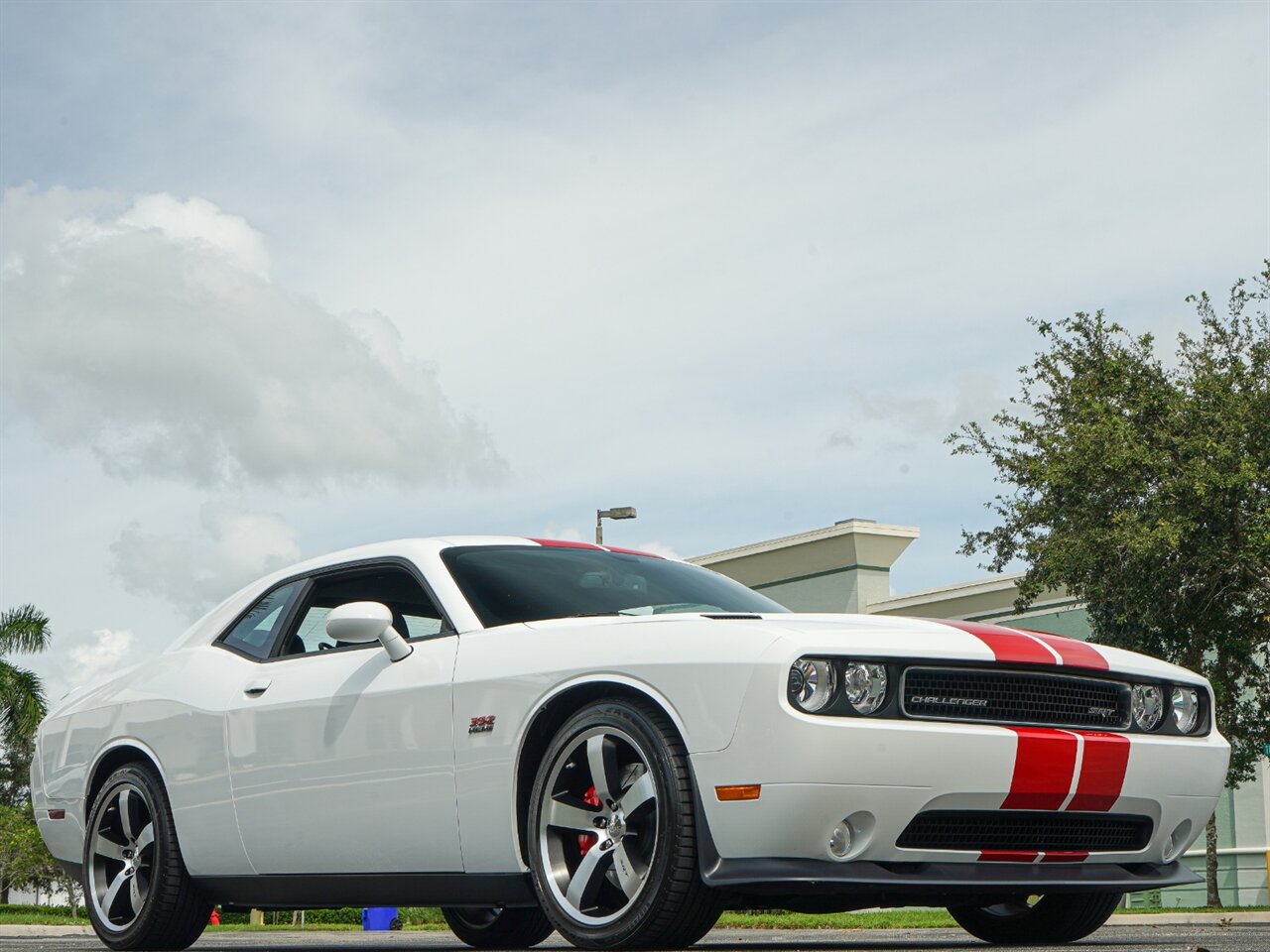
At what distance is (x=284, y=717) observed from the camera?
21.6 ft

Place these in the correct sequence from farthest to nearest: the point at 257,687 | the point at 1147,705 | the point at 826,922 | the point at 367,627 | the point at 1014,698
A: the point at 826,922, the point at 257,687, the point at 367,627, the point at 1147,705, the point at 1014,698

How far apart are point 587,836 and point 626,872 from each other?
24 cm

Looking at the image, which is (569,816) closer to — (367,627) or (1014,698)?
(367,627)

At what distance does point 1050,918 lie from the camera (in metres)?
6.64

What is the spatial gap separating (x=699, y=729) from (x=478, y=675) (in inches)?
39.7

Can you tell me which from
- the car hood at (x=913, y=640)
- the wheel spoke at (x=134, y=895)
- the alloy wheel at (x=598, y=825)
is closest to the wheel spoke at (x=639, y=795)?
the alloy wheel at (x=598, y=825)

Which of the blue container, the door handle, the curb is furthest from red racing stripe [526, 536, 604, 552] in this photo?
the blue container

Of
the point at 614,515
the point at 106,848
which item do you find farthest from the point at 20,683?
the point at 106,848

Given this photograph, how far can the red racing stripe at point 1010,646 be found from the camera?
5496 millimetres

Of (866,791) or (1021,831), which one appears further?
(1021,831)

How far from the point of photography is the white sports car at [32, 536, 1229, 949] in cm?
518

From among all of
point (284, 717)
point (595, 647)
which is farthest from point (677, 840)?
point (284, 717)

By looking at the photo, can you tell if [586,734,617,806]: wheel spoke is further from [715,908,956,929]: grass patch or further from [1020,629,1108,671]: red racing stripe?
[715,908,956,929]: grass patch

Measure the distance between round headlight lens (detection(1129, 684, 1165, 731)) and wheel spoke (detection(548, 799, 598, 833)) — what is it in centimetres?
189
